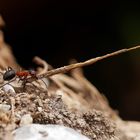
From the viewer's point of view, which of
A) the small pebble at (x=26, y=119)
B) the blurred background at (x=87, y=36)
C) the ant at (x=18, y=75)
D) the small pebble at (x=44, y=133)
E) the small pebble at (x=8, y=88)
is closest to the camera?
the small pebble at (x=44, y=133)

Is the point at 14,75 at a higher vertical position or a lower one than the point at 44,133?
higher

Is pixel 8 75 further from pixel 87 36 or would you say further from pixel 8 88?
pixel 87 36

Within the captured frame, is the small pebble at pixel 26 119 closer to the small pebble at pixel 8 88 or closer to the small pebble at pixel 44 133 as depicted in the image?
the small pebble at pixel 44 133

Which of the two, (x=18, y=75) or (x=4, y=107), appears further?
(x=18, y=75)

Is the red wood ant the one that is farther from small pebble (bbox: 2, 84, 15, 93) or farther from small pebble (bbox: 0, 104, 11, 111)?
small pebble (bbox: 0, 104, 11, 111)

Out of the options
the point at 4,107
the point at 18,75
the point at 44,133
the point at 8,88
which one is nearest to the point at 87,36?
the point at 18,75

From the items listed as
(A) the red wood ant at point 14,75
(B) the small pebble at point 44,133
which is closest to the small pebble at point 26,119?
(B) the small pebble at point 44,133

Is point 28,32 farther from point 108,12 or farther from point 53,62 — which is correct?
point 108,12
